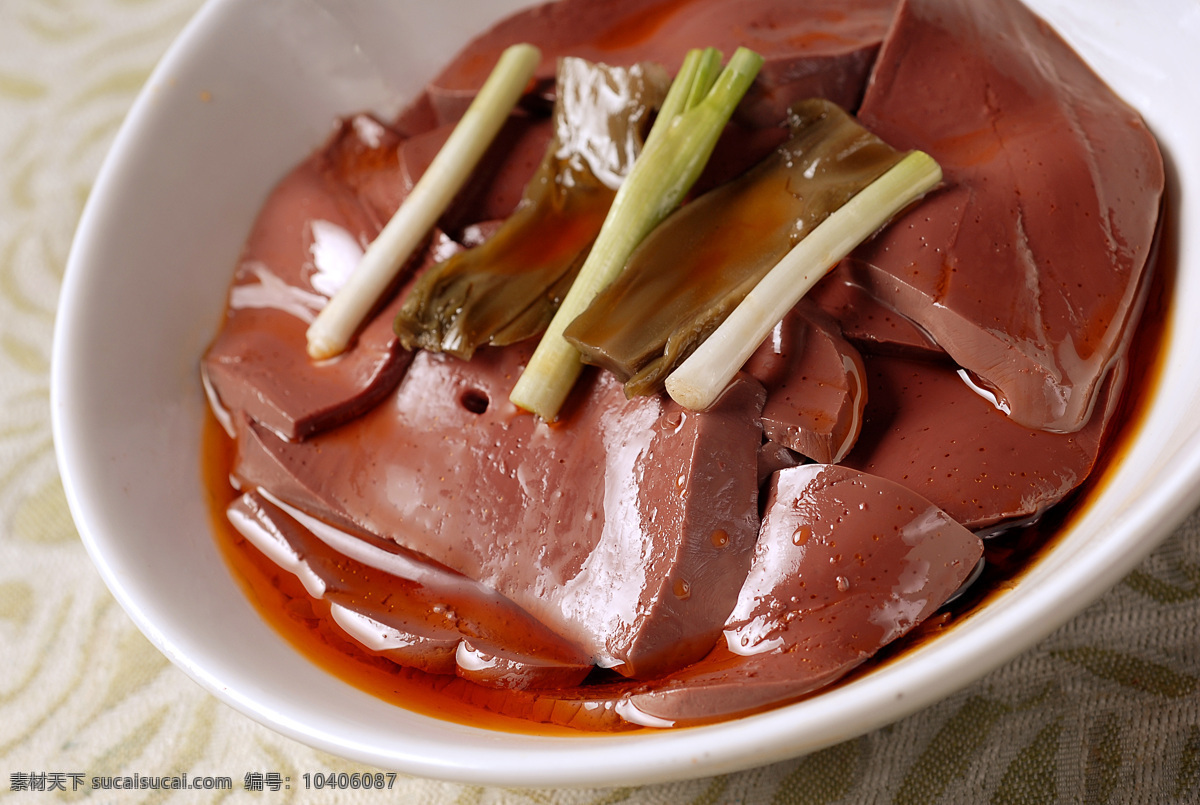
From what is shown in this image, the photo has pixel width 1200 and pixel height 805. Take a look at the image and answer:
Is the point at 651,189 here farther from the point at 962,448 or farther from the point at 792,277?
the point at 962,448

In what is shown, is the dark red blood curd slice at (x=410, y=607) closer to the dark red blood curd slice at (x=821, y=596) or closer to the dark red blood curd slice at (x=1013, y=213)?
the dark red blood curd slice at (x=821, y=596)

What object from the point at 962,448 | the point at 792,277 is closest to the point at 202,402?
the point at 792,277

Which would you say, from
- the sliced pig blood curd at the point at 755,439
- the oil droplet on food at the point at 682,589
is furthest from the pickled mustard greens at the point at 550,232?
the oil droplet on food at the point at 682,589

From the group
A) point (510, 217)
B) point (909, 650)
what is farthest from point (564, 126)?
point (909, 650)

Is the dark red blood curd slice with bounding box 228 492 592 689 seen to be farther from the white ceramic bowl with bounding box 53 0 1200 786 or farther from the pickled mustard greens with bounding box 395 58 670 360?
the pickled mustard greens with bounding box 395 58 670 360

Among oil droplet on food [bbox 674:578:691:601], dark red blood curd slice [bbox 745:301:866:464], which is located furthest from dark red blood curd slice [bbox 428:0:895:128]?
oil droplet on food [bbox 674:578:691:601]

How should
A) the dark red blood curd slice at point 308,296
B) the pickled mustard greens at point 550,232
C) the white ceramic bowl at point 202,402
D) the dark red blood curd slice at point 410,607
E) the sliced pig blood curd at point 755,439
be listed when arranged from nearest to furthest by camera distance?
1. the white ceramic bowl at point 202,402
2. the sliced pig blood curd at point 755,439
3. the dark red blood curd slice at point 410,607
4. the pickled mustard greens at point 550,232
5. the dark red blood curd slice at point 308,296

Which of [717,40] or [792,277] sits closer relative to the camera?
[792,277]
